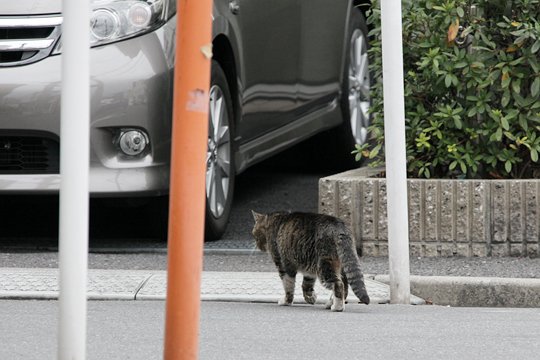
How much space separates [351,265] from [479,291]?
92 cm

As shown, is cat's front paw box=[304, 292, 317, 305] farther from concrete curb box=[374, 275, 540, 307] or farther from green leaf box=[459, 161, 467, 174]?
green leaf box=[459, 161, 467, 174]

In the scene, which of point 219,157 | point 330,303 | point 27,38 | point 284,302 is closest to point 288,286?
point 284,302

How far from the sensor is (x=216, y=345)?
5.36 meters

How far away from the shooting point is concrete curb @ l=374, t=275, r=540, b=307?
22.3ft

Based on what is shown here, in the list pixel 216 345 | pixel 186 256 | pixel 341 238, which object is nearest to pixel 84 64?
pixel 186 256

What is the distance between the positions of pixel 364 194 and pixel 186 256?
451 cm

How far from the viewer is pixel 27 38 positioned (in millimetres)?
7398

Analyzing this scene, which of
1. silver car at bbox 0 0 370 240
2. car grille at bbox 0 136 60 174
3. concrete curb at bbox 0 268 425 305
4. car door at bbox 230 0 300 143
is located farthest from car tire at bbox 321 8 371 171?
concrete curb at bbox 0 268 425 305

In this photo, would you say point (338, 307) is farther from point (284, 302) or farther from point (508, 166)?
point (508, 166)

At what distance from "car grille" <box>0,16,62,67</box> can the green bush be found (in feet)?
6.31

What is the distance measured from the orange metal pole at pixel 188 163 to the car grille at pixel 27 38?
13.5ft

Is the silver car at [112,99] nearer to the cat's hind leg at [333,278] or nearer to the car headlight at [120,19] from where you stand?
the car headlight at [120,19]

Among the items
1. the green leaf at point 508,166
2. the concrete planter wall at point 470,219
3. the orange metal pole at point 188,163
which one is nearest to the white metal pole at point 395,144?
the concrete planter wall at point 470,219

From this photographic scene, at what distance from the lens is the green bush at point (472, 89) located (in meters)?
7.86
